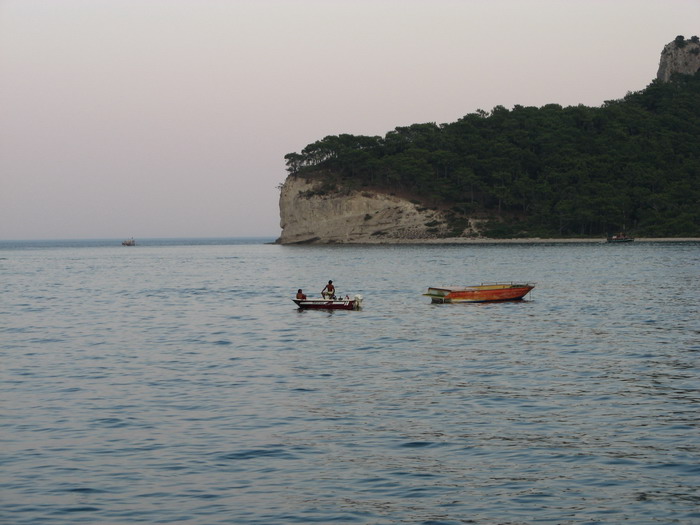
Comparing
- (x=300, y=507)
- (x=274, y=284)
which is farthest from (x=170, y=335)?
(x=274, y=284)

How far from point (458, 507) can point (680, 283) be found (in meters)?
56.8

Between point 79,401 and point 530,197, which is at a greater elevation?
point 530,197

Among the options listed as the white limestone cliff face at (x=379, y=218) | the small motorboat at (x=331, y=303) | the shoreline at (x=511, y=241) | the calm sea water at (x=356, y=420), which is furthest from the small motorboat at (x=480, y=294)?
the white limestone cliff face at (x=379, y=218)

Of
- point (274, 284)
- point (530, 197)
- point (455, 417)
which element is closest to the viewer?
point (455, 417)

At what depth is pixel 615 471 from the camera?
15.7m

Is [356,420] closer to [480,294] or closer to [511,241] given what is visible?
[480,294]

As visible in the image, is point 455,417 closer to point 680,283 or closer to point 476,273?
point 680,283

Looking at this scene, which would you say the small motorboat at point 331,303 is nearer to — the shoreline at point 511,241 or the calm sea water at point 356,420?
the calm sea water at point 356,420

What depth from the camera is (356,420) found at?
66.1 ft

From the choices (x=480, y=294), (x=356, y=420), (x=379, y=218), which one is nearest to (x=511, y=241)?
(x=379, y=218)

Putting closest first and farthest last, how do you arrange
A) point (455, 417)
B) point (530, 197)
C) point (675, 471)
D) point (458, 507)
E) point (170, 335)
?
point (458, 507) < point (675, 471) < point (455, 417) < point (170, 335) < point (530, 197)

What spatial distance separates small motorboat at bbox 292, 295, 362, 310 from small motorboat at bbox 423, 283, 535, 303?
21.9 feet

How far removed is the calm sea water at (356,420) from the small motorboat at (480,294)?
8762mm

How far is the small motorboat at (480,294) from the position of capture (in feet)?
180
